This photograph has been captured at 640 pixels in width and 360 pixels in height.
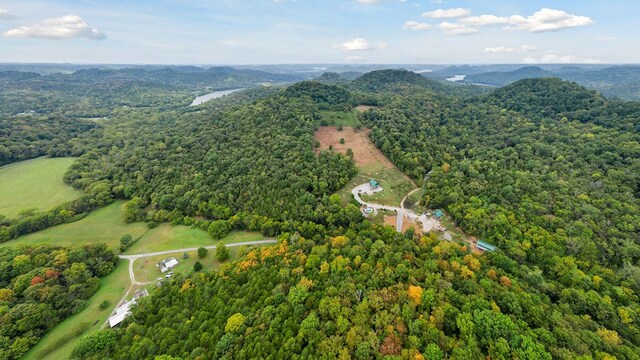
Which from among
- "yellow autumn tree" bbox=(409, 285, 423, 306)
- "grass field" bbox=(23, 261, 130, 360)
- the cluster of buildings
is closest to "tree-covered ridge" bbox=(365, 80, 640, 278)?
"yellow autumn tree" bbox=(409, 285, 423, 306)

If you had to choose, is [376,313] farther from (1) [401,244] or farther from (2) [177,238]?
(2) [177,238]

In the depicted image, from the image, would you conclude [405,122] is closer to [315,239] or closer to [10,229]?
[315,239]

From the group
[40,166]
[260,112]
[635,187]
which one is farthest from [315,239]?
[40,166]

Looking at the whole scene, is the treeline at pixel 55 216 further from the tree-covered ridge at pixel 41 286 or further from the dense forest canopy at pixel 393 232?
the tree-covered ridge at pixel 41 286

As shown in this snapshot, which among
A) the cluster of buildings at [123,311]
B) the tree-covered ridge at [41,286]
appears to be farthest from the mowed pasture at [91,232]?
the cluster of buildings at [123,311]

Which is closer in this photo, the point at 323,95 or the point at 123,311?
the point at 123,311

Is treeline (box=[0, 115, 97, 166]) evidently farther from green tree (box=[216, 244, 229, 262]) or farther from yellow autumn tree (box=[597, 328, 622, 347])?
yellow autumn tree (box=[597, 328, 622, 347])

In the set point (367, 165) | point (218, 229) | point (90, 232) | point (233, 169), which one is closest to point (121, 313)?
point (218, 229)

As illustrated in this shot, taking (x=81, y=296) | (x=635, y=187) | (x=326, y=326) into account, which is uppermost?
(x=635, y=187)
